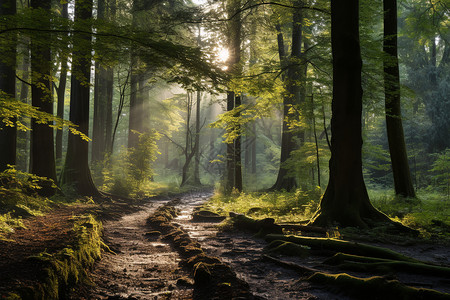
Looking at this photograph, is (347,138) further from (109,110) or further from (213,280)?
(109,110)

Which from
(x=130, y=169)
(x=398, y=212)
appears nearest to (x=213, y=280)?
(x=398, y=212)

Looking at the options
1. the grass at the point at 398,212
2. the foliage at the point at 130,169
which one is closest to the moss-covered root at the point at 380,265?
the grass at the point at 398,212

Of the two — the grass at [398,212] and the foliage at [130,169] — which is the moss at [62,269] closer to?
the grass at [398,212]

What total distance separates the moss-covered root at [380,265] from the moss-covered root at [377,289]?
641mm

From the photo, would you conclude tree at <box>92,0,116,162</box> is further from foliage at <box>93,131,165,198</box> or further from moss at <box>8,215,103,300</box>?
moss at <box>8,215,103,300</box>

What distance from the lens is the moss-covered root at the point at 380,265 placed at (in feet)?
11.8

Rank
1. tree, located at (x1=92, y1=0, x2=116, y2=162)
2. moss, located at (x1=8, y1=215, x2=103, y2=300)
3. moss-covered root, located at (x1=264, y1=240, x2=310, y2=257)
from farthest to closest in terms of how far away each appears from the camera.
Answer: tree, located at (x1=92, y1=0, x2=116, y2=162) < moss-covered root, located at (x1=264, y1=240, x2=310, y2=257) < moss, located at (x1=8, y1=215, x2=103, y2=300)

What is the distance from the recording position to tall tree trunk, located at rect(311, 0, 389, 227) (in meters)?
6.73

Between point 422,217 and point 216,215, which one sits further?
point 216,215

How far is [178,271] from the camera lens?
4.34 meters

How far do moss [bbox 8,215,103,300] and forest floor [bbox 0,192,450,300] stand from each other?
0.12 m

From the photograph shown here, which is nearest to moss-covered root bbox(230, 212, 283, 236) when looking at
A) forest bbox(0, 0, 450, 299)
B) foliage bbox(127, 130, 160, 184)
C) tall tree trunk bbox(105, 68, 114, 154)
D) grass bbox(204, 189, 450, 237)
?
forest bbox(0, 0, 450, 299)

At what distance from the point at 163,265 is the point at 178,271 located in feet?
1.48

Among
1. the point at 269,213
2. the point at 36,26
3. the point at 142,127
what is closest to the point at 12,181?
the point at 36,26
